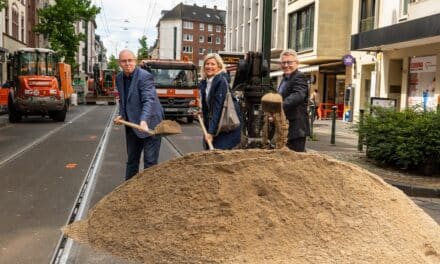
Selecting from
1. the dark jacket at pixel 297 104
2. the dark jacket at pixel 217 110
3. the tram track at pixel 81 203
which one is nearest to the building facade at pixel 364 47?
the tram track at pixel 81 203

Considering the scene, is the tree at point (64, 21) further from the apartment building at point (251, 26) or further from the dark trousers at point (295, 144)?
the dark trousers at point (295, 144)

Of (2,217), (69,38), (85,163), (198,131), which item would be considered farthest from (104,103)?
(2,217)

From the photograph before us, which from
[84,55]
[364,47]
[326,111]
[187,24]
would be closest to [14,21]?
[326,111]

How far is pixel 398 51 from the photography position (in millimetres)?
22578

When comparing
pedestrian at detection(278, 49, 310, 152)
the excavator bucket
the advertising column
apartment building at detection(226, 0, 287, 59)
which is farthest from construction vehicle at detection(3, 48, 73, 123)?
apartment building at detection(226, 0, 287, 59)

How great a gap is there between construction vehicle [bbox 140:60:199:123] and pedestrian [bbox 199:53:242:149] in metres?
16.0

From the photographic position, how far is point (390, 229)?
4.11 meters

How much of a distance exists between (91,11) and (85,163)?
37.7 metres

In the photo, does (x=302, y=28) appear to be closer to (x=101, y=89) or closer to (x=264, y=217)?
(x=101, y=89)

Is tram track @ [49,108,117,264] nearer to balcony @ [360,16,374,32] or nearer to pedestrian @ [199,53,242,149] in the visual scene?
pedestrian @ [199,53,242,149]

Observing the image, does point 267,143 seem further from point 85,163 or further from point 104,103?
point 104,103

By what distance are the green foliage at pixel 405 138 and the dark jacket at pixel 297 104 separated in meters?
4.09

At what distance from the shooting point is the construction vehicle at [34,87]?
2167 cm

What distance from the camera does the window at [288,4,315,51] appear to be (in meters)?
31.9
